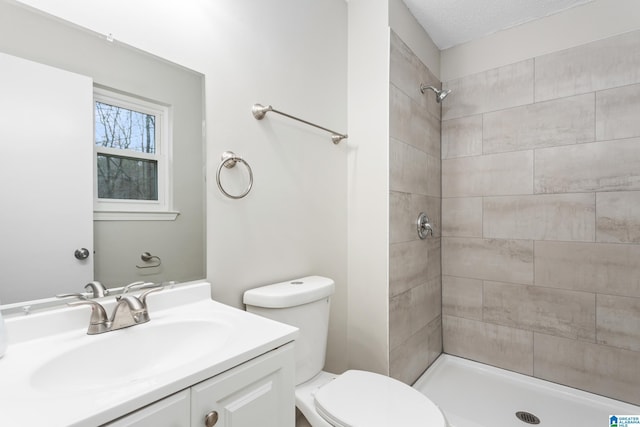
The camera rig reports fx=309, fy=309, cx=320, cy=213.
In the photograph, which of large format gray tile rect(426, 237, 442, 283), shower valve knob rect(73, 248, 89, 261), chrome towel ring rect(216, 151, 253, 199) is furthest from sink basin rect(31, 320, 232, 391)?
large format gray tile rect(426, 237, 442, 283)

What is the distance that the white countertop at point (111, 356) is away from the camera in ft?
1.65

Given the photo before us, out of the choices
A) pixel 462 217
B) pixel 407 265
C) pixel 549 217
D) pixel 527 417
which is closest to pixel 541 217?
pixel 549 217

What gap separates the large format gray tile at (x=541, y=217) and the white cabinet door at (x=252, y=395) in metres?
1.83

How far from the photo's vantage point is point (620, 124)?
1740mm

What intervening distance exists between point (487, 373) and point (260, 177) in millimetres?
2000

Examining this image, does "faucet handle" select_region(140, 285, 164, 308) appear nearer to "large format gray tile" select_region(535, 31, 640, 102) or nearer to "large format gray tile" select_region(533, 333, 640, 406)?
"large format gray tile" select_region(533, 333, 640, 406)

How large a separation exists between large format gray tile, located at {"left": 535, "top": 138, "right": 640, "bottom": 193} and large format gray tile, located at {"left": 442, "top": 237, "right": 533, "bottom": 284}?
1.34 ft

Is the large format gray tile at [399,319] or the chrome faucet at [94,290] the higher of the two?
the chrome faucet at [94,290]

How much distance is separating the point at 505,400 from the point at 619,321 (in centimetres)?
77

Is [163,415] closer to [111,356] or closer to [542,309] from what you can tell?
[111,356]

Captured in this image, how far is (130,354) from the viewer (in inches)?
31.8

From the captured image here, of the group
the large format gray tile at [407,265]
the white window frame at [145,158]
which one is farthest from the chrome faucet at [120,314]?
the large format gray tile at [407,265]

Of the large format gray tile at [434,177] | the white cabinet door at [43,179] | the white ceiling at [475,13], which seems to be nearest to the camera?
the white cabinet door at [43,179]

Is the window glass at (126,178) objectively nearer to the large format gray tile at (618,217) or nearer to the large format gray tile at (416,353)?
the large format gray tile at (416,353)
